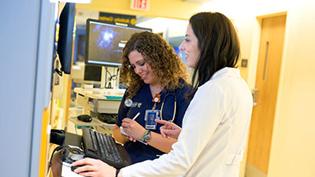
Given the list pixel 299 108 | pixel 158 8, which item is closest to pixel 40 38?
pixel 299 108

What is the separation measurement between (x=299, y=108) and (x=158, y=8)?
244 centimetres

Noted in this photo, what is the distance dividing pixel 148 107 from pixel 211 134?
645 mm

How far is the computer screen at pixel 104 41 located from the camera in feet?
7.90

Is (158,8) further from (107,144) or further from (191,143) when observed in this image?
(191,143)

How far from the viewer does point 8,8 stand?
27.4 inches

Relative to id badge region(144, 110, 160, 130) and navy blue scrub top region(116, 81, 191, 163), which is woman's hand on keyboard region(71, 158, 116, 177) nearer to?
navy blue scrub top region(116, 81, 191, 163)

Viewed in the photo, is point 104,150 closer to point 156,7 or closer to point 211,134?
point 211,134

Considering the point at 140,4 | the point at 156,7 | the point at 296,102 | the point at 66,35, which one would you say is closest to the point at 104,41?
the point at 66,35

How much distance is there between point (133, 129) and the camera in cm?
140

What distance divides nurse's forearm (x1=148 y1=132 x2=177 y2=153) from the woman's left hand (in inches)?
2.1

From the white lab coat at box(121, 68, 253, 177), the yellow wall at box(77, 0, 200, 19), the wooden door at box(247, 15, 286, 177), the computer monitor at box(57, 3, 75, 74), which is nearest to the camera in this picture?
the white lab coat at box(121, 68, 253, 177)

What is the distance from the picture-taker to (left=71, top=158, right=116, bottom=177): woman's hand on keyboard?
0.98 metres

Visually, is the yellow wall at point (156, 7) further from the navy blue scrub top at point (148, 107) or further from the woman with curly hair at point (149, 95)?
the navy blue scrub top at point (148, 107)

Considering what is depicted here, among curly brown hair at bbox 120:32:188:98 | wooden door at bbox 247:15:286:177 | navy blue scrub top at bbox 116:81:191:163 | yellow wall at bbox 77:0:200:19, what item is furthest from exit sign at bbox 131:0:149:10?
navy blue scrub top at bbox 116:81:191:163
